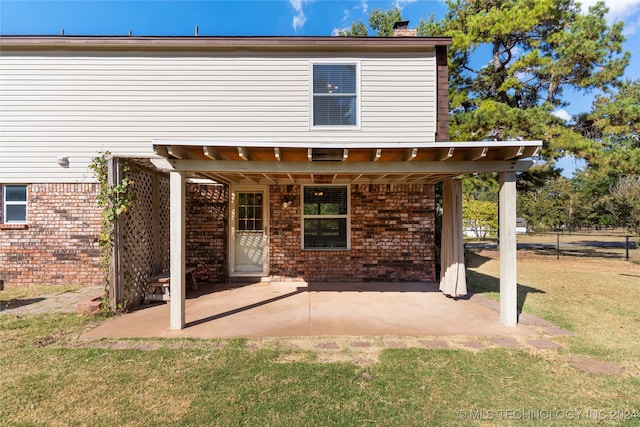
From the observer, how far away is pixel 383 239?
22.9 ft

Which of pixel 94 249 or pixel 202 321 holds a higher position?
pixel 94 249

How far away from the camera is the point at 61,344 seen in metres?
3.68

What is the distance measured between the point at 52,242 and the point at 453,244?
8399 millimetres

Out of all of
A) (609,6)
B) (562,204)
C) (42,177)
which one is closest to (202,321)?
(42,177)

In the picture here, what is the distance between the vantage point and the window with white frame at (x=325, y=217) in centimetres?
711

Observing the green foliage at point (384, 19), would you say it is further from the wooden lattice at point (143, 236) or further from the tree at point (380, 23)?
the wooden lattice at point (143, 236)

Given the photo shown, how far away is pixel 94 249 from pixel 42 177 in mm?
1934

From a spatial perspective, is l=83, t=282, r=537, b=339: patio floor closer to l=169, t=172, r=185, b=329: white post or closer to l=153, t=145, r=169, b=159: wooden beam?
l=169, t=172, r=185, b=329: white post

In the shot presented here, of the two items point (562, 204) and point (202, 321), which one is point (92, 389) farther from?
point (562, 204)

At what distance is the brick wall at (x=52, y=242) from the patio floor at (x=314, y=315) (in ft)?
8.77

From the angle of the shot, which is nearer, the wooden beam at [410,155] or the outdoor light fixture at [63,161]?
the wooden beam at [410,155]

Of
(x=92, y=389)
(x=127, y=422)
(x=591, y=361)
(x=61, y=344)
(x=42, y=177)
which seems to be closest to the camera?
(x=127, y=422)

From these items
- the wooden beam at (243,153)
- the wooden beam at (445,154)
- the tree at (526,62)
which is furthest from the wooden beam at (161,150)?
the tree at (526,62)

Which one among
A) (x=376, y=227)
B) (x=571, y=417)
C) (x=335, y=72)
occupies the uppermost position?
(x=335, y=72)
